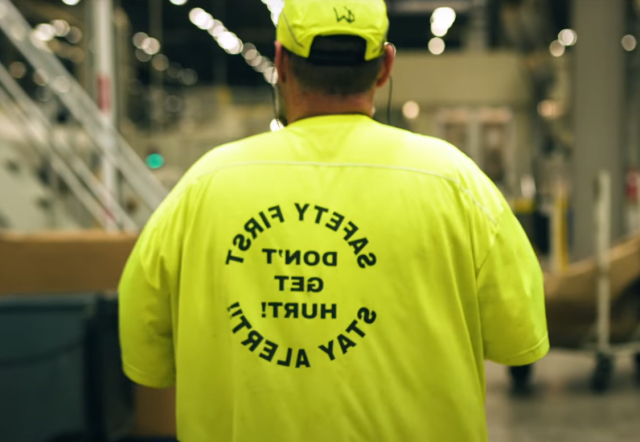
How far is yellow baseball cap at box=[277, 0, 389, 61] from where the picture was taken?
1444mm

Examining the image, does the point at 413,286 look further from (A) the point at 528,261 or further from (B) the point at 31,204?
(B) the point at 31,204

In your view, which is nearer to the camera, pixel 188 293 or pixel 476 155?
pixel 188 293

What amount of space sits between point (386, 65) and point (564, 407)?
467 centimetres

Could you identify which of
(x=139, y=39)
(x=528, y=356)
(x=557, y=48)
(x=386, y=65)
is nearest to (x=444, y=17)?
(x=557, y=48)

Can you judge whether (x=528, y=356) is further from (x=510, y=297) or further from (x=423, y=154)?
(x=423, y=154)

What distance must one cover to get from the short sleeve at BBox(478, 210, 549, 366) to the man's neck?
0.33m

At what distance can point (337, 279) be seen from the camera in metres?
1.41

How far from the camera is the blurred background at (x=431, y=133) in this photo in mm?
3541

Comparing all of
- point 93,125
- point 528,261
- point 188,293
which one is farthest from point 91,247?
point 93,125

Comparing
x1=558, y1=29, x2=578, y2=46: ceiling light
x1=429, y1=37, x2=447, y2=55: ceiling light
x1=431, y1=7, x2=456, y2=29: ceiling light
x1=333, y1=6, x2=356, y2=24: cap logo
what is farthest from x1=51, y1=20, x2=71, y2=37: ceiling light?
x1=333, y1=6, x2=356, y2=24: cap logo

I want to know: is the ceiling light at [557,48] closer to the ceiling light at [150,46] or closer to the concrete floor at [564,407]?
the ceiling light at [150,46]

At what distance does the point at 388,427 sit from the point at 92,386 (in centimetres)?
245

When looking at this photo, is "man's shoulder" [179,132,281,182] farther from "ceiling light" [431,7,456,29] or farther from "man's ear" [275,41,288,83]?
"ceiling light" [431,7,456,29]

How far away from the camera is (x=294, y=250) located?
1.43 meters
